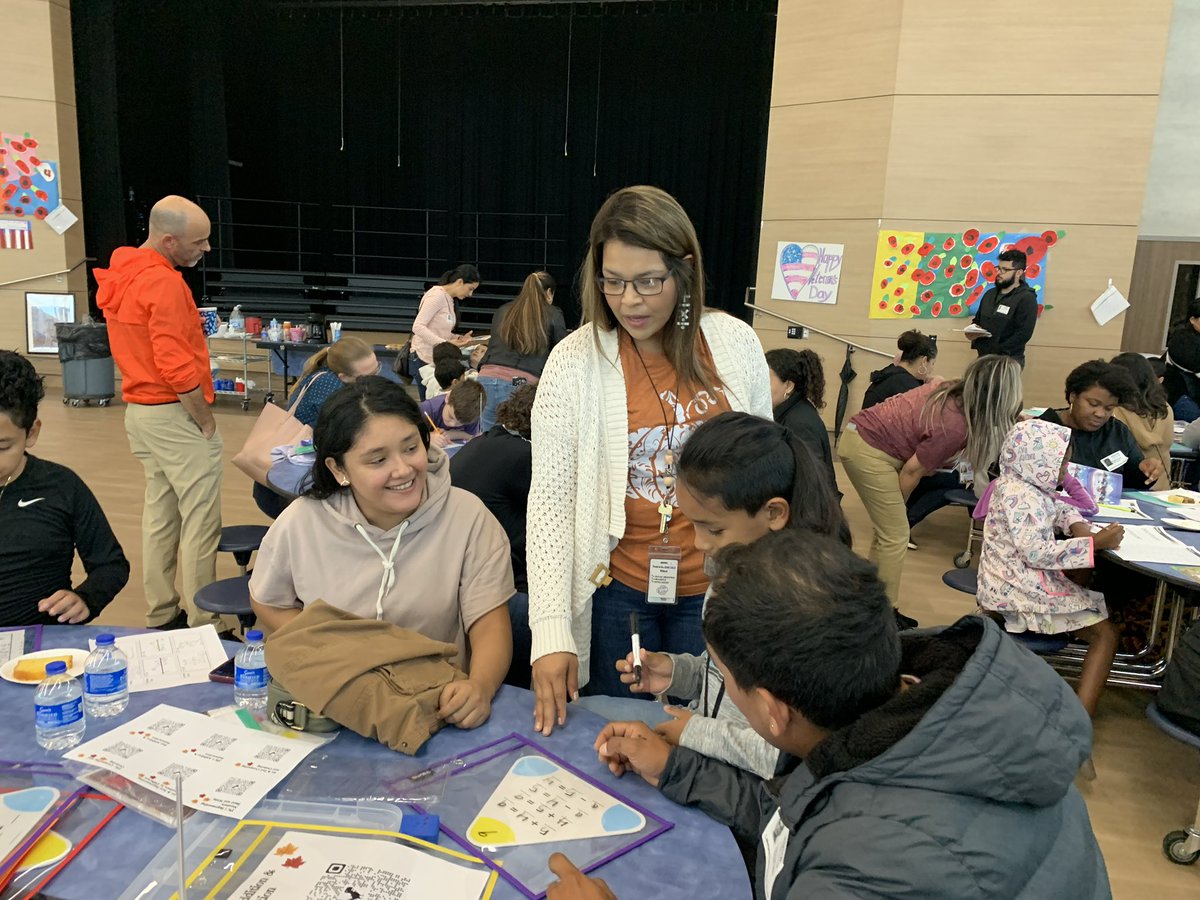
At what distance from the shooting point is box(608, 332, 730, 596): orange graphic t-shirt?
1.76 meters

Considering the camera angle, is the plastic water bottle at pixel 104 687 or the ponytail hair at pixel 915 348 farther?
the ponytail hair at pixel 915 348

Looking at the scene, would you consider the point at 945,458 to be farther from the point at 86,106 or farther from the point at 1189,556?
the point at 86,106

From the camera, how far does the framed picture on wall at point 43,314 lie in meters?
8.74

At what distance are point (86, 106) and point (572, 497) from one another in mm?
10869

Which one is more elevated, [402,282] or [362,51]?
[362,51]

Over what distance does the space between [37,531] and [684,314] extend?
172 cm

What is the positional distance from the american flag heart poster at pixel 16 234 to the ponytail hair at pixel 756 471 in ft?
31.9

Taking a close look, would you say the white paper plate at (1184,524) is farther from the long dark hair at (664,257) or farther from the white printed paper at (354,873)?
the white printed paper at (354,873)

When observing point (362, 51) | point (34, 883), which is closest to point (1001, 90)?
point (34, 883)

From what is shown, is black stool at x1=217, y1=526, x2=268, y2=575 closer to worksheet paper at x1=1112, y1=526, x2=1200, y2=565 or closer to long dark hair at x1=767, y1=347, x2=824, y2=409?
long dark hair at x1=767, y1=347, x2=824, y2=409

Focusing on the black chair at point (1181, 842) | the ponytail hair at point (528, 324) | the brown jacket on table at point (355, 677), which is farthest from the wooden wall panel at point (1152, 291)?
the brown jacket on table at point (355, 677)

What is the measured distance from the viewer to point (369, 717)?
1.38 metres

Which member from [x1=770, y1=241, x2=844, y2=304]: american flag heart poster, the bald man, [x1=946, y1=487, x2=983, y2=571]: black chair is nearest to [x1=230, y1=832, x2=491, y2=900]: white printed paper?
the bald man

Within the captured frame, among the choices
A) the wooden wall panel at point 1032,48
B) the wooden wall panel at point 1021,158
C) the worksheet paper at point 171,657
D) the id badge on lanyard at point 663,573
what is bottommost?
the worksheet paper at point 171,657
